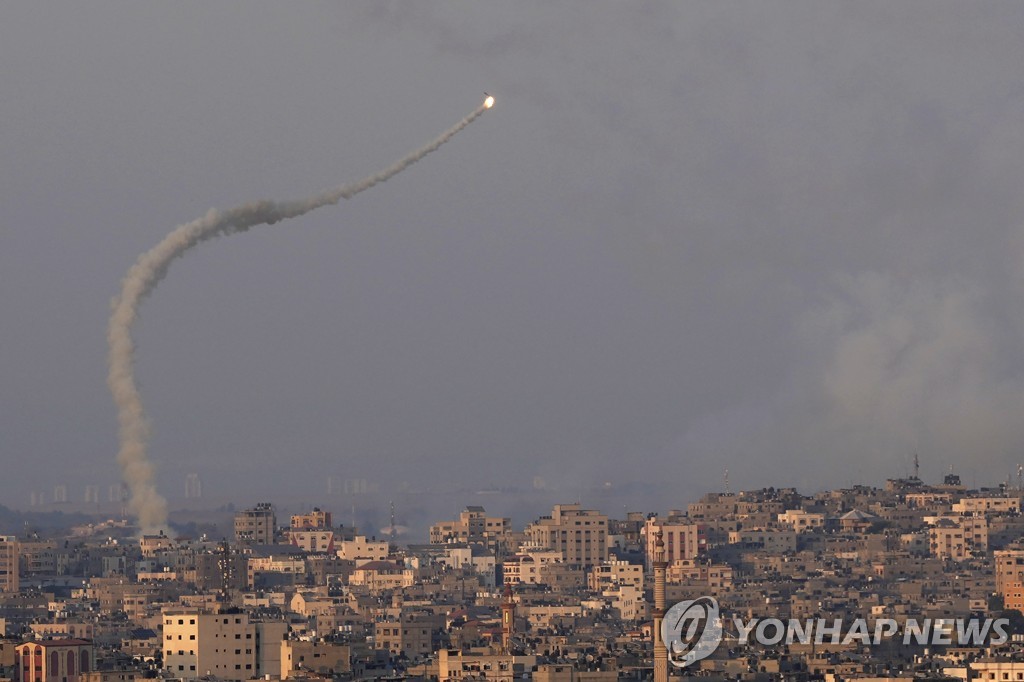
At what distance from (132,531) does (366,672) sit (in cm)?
9387

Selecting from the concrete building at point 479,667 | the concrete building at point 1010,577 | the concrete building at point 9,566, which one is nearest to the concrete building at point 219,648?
the concrete building at point 479,667

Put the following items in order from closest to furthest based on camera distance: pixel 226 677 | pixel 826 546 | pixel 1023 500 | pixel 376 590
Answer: pixel 226 677, pixel 376 590, pixel 826 546, pixel 1023 500

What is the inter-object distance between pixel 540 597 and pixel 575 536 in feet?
82.0

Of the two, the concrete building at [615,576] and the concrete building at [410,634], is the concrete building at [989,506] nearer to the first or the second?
the concrete building at [615,576]

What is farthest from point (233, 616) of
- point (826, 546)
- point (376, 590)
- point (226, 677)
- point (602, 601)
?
point (826, 546)

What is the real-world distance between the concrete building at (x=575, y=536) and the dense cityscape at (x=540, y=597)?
164mm

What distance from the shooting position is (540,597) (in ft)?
517

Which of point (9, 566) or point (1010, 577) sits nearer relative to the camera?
point (1010, 577)

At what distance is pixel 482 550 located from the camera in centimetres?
19088

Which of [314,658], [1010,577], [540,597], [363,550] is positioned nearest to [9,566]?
[363,550]

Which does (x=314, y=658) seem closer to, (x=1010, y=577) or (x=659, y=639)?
(x=659, y=639)

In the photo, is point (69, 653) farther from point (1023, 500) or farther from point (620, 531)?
point (1023, 500)

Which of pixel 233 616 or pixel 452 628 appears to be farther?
pixel 452 628

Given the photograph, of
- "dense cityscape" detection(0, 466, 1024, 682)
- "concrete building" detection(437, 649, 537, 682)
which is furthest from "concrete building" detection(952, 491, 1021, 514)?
"concrete building" detection(437, 649, 537, 682)
